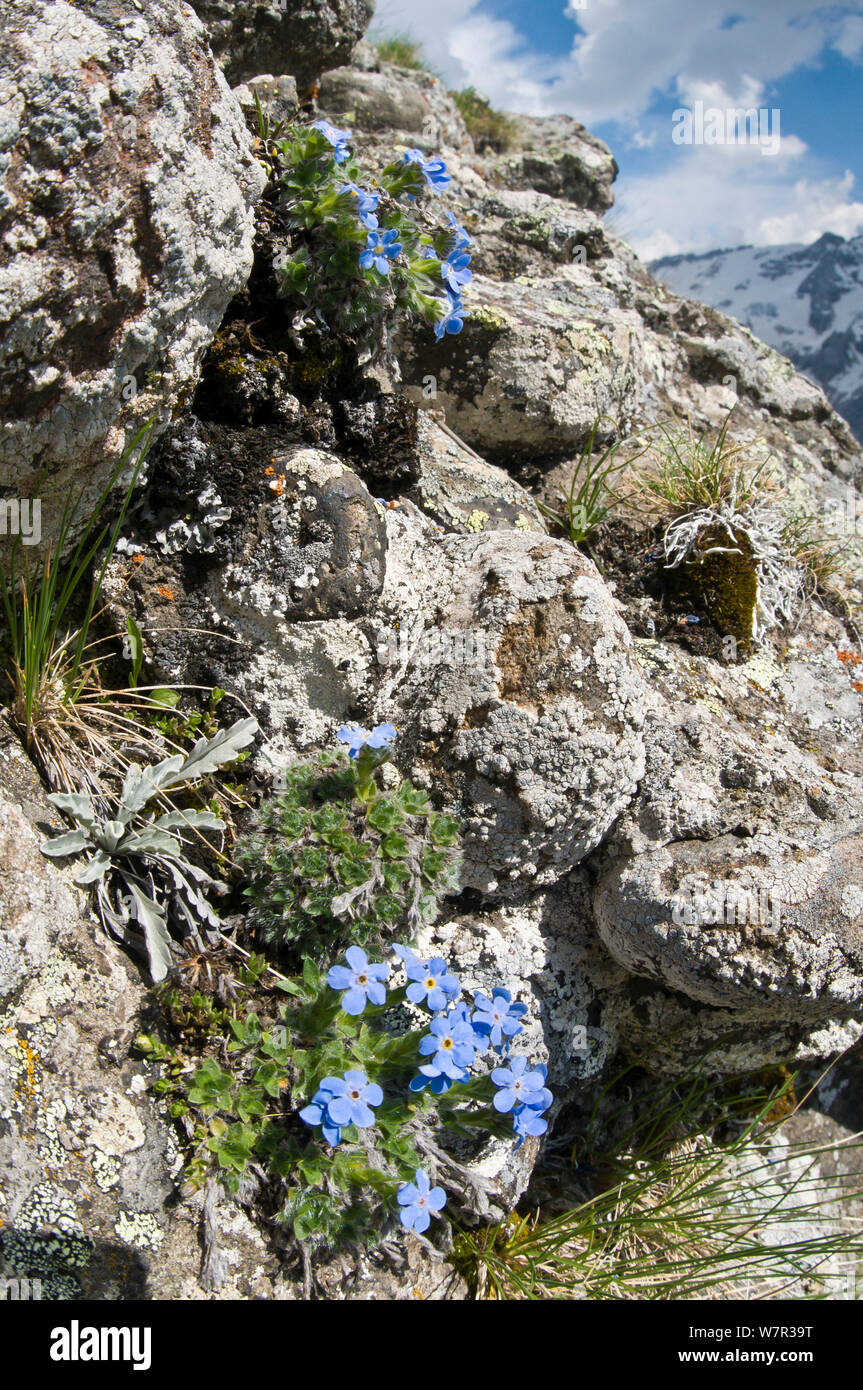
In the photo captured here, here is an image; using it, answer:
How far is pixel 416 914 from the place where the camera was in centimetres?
282

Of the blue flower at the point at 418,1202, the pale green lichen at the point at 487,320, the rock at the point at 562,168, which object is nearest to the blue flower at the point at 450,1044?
the blue flower at the point at 418,1202

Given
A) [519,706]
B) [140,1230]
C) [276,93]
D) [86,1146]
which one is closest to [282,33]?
[276,93]

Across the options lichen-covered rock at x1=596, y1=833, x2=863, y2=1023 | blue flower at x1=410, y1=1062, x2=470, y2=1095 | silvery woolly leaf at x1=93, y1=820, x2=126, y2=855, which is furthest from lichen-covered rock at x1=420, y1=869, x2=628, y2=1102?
silvery woolly leaf at x1=93, y1=820, x2=126, y2=855

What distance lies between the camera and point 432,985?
262cm

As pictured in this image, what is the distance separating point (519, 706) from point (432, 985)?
3.35 ft

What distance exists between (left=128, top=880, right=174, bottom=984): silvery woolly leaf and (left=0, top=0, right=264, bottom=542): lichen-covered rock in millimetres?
1304

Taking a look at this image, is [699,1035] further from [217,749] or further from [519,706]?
[217,749]

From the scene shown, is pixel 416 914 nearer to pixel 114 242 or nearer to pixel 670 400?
pixel 114 242

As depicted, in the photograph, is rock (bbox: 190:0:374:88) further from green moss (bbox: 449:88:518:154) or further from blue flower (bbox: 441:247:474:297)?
green moss (bbox: 449:88:518:154)

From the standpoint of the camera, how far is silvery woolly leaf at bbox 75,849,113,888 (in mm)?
2740
